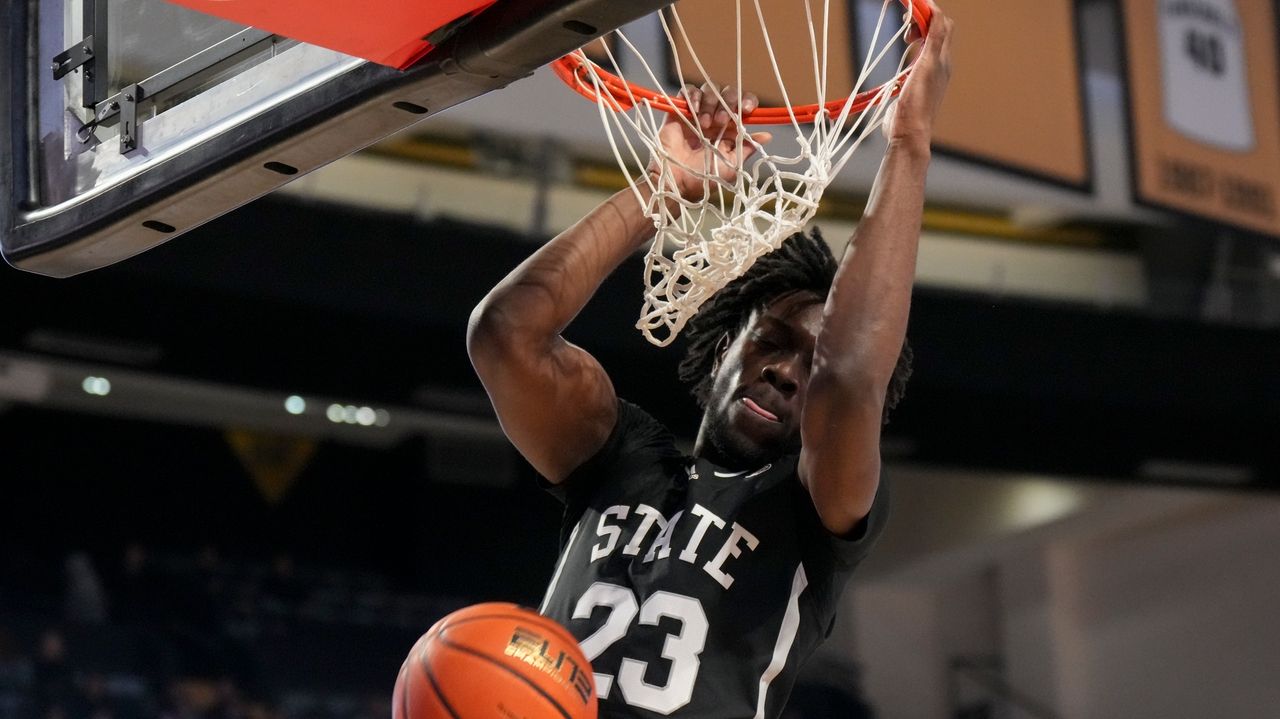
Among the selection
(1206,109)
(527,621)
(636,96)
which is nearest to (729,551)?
(527,621)

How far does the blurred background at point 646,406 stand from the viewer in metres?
6.95

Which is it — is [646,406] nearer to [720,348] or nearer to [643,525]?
[720,348]

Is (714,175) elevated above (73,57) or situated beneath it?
situated beneath

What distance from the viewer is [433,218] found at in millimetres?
7164

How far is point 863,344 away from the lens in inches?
80.5

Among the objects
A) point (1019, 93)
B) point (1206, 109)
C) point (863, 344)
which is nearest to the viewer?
point (863, 344)

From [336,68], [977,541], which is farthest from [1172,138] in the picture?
[336,68]

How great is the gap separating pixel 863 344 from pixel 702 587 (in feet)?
1.33

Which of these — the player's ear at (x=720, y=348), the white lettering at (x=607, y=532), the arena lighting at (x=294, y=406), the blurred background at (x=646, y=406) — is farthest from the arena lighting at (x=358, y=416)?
the white lettering at (x=607, y=532)

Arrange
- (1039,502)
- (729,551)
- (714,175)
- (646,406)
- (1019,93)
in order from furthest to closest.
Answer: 1. (1039,502)
2. (646,406)
3. (1019,93)
4. (714,175)
5. (729,551)

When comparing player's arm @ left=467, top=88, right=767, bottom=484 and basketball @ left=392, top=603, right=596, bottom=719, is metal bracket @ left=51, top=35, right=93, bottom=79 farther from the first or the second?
basketball @ left=392, top=603, right=596, bottom=719

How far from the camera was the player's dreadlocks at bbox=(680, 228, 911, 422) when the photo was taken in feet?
8.22

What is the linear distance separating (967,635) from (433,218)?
6.00 metres

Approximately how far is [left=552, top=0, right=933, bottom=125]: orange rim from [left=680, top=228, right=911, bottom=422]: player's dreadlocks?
22 cm
